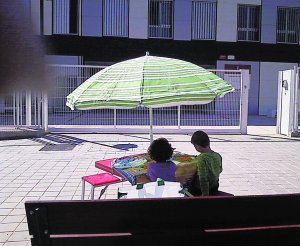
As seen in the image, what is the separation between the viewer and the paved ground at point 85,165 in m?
6.06

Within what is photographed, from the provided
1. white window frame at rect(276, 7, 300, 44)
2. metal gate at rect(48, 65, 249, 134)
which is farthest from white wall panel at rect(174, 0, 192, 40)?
metal gate at rect(48, 65, 249, 134)

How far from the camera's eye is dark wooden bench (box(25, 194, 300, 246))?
7.35 ft

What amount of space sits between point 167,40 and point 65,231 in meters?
21.6

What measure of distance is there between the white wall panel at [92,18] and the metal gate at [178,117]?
958 cm

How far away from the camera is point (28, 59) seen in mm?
676

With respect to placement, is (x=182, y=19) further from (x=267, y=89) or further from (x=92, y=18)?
(x=267, y=89)

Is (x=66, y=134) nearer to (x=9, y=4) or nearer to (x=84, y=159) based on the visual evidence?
(x=84, y=159)

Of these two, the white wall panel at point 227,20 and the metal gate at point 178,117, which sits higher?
the white wall panel at point 227,20

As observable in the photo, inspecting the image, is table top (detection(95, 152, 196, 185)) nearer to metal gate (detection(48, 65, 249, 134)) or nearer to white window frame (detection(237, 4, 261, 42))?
metal gate (detection(48, 65, 249, 134))

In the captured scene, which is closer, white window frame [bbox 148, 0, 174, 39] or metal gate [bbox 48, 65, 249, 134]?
metal gate [bbox 48, 65, 249, 134]

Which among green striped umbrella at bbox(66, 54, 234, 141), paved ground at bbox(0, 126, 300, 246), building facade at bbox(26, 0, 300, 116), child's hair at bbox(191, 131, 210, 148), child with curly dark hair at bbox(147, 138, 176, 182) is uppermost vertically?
building facade at bbox(26, 0, 300, 116)

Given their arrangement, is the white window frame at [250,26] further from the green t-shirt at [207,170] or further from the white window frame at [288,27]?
the green t-shirt at [207,170]

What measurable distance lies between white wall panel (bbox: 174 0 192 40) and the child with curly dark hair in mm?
19563

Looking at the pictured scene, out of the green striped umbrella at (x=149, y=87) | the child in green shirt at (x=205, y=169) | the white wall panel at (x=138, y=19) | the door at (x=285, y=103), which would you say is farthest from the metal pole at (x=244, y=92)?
the white wall panel at (x=138, y=19)
